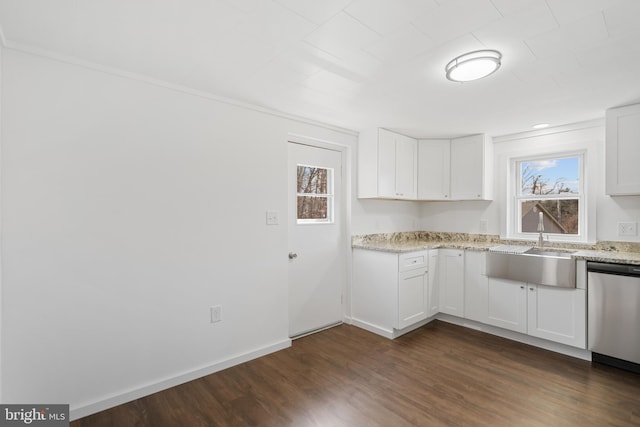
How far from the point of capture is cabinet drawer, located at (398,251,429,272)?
3.18m

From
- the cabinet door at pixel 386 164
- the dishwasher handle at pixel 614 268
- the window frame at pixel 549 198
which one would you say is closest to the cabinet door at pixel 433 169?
the cabinet door at pixel 386 164

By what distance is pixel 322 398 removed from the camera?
215 cm

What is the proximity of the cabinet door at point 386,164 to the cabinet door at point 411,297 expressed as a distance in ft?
3.08

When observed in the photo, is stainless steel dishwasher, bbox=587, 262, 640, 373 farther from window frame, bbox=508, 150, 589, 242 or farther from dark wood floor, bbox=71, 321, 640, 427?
window frame, bbox=508, 150, 589, 242

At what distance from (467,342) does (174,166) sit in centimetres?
313

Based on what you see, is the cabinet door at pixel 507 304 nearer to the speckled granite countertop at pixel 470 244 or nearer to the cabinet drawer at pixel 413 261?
the speckled granite countertop at pixel 470 244

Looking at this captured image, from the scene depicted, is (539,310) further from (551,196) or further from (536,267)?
(551,196)

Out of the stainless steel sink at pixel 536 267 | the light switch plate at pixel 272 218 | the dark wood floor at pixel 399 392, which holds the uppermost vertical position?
the light switch plate at pixel 272 218

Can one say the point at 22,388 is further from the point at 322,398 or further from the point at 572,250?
the point at 572,250

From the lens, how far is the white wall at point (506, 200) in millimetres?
3041

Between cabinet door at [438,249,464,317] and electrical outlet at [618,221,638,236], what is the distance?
1427 millimetres

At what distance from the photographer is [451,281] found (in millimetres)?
3564

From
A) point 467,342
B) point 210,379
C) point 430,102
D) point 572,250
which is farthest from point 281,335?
point 572,250

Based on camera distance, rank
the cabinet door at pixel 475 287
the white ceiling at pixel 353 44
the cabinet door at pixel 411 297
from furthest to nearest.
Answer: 1. the cabinet door at pixel 475 287
2. the cabinet door at pixel 411 297
3. the white ceiling at pixel 353 44
